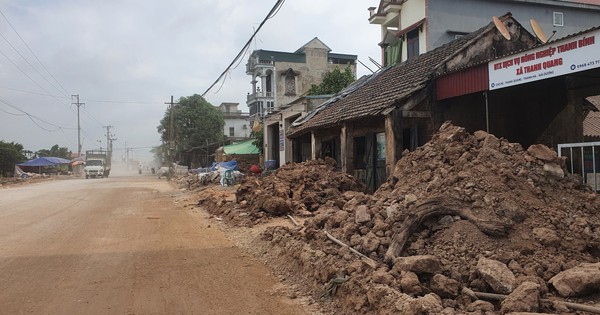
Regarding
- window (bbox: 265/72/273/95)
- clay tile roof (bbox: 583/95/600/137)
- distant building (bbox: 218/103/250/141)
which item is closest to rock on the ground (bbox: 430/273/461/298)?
clay tile roof (bbox: 583/95/600/137)

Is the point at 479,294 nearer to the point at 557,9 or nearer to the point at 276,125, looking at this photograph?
the point at 276,125

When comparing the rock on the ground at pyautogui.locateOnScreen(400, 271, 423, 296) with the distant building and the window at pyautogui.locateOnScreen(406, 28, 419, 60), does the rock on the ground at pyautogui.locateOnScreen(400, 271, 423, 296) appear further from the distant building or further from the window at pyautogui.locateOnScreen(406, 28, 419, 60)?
the distant building

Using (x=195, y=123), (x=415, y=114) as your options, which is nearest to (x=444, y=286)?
(x=415, y=114)

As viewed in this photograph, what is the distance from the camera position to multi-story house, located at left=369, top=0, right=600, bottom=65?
21.8 meters

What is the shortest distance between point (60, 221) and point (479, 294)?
11.5m

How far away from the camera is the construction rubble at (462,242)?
13.2 ft

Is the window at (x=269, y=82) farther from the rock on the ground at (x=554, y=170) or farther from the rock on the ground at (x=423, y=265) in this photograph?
the rock on the ground at (x=423, y=265)

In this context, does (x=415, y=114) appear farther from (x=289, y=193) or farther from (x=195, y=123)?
(x=195, y=123)

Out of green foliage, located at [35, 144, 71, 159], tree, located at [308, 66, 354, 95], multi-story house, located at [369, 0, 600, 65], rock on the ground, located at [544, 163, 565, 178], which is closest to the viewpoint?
rock on the ground, located at [544, 163, 565, 178]

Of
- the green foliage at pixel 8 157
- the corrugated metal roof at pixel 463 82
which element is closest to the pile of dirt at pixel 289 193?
the corrugated metal roof at pixel 463 82

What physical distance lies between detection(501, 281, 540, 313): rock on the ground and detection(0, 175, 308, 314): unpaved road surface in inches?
87.0

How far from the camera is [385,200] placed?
24.3 feet

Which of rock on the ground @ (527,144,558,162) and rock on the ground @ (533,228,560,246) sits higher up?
rock on the ground @ (527,144,558,162)

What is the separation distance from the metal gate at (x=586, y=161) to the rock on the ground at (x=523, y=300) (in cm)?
372
